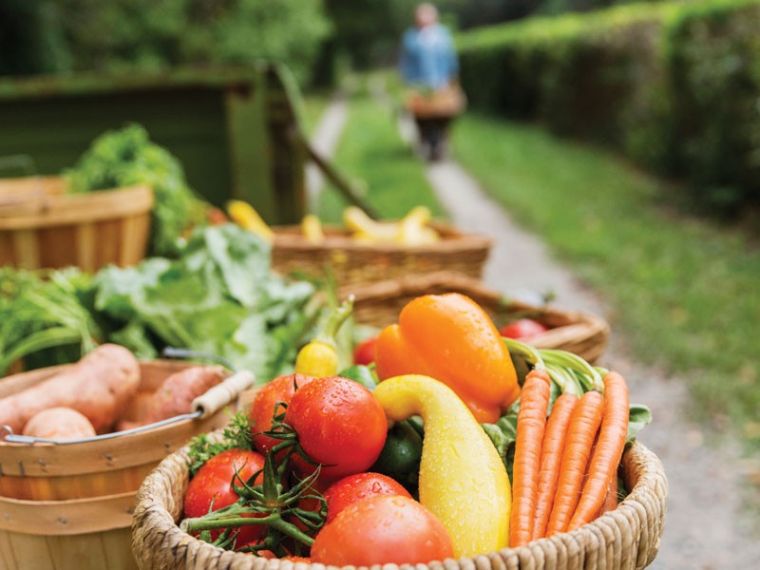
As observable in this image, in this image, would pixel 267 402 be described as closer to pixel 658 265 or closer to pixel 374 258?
pixel 374 258

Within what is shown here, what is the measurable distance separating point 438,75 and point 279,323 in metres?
11.3

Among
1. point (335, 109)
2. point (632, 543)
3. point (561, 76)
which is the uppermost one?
point (632, 543)

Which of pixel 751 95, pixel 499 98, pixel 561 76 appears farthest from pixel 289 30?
pixel 751 95

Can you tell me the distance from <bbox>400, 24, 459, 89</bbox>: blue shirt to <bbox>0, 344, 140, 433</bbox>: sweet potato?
11.7 m

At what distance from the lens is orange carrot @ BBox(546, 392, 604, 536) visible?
153cm

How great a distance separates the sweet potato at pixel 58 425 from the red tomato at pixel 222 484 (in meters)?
0.42

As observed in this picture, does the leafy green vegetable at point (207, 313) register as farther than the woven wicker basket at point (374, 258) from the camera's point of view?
No

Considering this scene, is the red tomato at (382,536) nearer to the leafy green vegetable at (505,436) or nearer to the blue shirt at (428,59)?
the leafy green vegetable at (505,436)

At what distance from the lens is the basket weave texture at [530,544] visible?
51.3 inches

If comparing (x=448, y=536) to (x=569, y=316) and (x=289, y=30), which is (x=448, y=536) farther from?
(x=289, y=30)

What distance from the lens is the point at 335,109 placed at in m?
29.8

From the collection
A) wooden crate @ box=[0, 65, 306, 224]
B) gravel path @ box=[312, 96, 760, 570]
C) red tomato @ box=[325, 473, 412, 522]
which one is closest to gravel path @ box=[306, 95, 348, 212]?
wooden crate @ box=[0, 65, 306, 224]

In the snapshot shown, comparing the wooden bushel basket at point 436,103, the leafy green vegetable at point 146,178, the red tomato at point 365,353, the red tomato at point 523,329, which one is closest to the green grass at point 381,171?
the wooden bushel basket at point 436,103

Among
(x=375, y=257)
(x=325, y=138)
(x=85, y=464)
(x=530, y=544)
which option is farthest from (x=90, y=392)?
(x=325, y=138)
